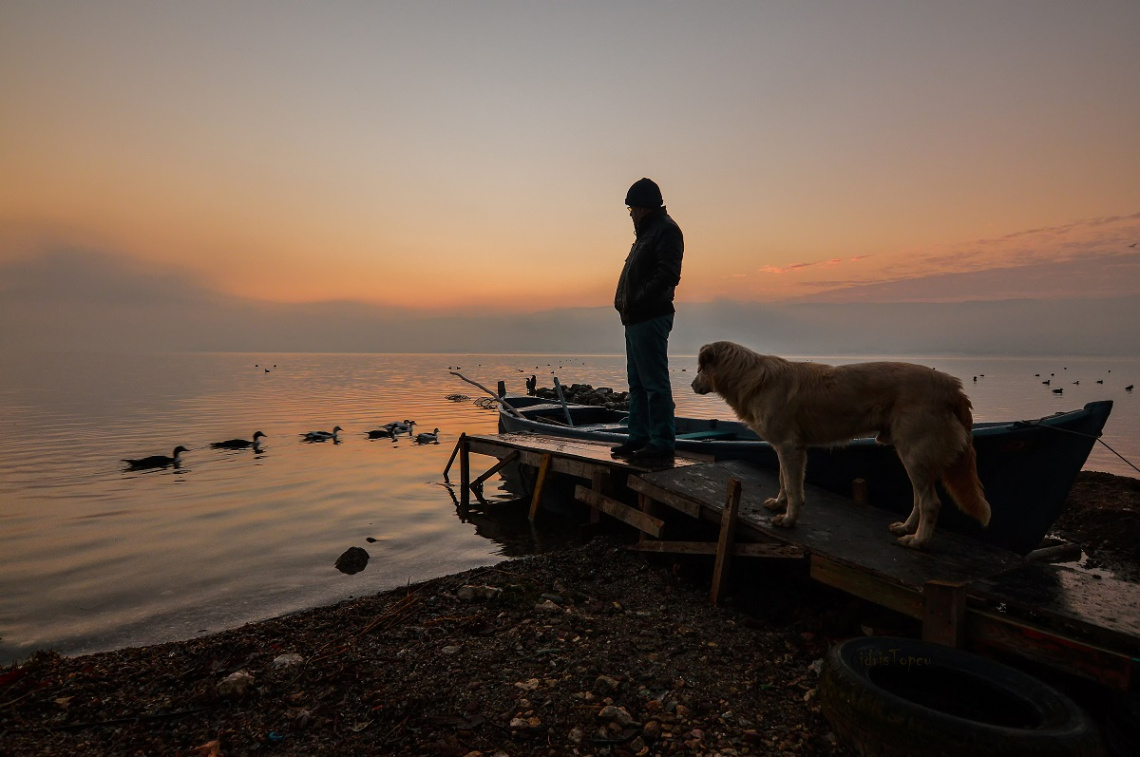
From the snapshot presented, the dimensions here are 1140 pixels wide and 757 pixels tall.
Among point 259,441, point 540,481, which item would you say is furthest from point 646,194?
point 259,441

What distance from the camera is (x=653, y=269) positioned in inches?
278

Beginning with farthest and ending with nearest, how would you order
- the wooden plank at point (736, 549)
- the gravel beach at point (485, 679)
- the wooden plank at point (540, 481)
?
the wooden plank at point (540, 481) → the wooden plank at point (736, 549) → the gravel beach at point (485, 679)

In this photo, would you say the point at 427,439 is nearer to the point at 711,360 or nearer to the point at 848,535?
the point at 711,360

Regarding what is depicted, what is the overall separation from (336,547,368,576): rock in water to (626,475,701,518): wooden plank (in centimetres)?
473

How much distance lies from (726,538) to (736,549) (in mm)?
151

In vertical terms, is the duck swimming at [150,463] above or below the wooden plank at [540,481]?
below

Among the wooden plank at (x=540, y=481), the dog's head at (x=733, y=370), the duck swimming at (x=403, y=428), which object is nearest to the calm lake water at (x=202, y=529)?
the wooden plank at (x=540, y=481)

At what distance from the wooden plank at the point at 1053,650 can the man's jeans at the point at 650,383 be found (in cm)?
374

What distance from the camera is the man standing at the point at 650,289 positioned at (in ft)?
22.7

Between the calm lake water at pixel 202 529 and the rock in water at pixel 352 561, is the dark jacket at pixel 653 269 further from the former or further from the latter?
the rock in water at pixel 352 561

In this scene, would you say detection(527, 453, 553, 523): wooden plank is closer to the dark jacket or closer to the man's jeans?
the man's jeans

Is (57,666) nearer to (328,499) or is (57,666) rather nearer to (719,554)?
(719,554)

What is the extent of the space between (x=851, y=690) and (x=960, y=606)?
1289mm

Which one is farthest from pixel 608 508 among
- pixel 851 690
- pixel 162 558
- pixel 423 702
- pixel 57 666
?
pixel 162 558
